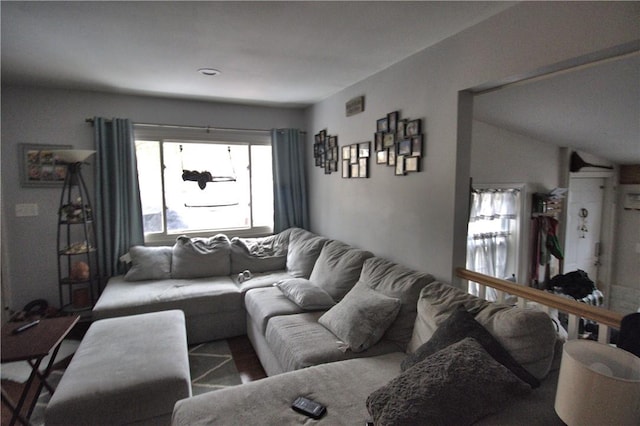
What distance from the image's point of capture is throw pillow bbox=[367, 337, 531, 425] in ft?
3.97

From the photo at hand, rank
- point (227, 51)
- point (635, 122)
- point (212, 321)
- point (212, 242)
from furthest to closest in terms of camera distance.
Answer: point (212, 242)
point (212, 321)
point (635, 122)
point (227, 51)

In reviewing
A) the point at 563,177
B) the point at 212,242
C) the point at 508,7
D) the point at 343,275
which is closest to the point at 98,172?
the point at 212,242

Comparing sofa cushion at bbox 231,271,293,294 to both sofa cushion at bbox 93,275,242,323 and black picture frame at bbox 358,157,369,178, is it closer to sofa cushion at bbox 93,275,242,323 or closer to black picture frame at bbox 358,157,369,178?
sofa cushion at bbox 93,275,242,323

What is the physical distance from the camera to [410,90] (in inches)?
99.0

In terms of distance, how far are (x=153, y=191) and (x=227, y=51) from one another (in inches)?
85.6

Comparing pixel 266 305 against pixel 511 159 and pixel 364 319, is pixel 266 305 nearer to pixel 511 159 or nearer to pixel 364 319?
A: pixel 364 319

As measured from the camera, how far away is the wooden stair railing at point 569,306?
1.46 metres

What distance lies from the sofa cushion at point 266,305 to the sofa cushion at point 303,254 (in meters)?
0.42

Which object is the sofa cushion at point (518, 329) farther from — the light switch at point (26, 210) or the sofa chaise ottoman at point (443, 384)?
the light switch at point (26, 210)

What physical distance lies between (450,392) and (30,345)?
87.9 inches

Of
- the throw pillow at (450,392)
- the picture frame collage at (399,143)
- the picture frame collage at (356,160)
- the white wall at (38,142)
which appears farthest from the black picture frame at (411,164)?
the white wall at (38,142)

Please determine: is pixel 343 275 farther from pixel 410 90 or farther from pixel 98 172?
pixel 98 172

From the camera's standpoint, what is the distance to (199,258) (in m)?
3.64

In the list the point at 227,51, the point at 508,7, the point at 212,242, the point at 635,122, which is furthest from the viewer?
the point at 212,242
